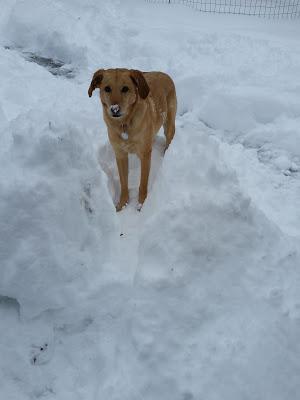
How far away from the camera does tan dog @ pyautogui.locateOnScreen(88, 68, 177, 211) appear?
3.43 meters

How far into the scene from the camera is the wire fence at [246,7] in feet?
34.9

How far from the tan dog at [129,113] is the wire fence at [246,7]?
7366 mm

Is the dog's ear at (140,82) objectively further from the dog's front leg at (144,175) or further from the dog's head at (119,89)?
the dog's front leg at (144,175)

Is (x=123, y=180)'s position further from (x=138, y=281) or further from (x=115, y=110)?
(x=138, y=281)

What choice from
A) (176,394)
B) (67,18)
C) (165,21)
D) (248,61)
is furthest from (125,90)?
(165,21)

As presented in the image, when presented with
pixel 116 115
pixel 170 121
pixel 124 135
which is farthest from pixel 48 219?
pixel 170 121

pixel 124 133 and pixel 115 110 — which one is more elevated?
pixel 115 110

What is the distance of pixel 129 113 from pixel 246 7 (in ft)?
30.9

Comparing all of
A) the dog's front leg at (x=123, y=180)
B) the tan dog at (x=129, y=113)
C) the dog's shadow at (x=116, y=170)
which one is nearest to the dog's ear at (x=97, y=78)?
the tan dog at (x=129, y=113)

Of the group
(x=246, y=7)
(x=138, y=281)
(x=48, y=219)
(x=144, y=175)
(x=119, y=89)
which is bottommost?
(x=138, y=281)

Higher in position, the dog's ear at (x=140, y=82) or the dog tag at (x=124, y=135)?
the dog's ear at (x=140, y=82)

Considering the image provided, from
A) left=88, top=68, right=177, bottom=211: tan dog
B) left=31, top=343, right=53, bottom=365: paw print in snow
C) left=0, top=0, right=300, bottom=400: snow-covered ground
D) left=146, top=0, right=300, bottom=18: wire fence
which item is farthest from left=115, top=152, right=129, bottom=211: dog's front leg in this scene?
left=146, top=0, right=300, bottom=18: wire fence

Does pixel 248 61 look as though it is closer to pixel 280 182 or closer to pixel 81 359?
pixel 280 182

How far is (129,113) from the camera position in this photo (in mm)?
3592
